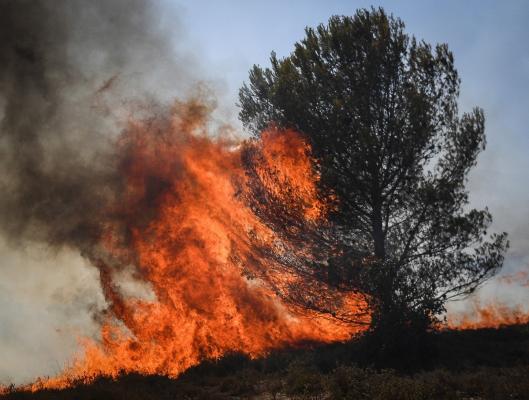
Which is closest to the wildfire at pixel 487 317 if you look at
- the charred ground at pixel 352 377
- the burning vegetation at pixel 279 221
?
the charred ground at pixel 352 377

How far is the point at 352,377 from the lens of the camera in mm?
9359

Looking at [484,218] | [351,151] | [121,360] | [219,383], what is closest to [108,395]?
[219,383]

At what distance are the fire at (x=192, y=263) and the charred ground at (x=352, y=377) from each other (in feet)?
2.97

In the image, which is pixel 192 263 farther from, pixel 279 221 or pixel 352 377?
pixel 352 377

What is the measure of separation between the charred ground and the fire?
90 centimetres

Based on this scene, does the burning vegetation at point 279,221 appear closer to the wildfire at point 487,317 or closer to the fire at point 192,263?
the fire at point 192,263

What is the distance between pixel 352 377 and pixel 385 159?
285 inches

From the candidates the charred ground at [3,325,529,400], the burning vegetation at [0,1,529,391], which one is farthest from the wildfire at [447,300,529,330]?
the burning vegetation at [0,1,529,391]

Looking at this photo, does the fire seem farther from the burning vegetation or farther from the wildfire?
the wildfire

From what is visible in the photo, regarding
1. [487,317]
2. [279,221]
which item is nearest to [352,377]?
[279,221]

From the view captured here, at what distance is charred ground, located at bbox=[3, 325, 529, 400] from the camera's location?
8.26 meters

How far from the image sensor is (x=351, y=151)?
1351cm

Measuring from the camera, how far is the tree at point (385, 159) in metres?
12.5

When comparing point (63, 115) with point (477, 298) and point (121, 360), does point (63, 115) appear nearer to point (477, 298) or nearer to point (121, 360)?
point (121, 360)
